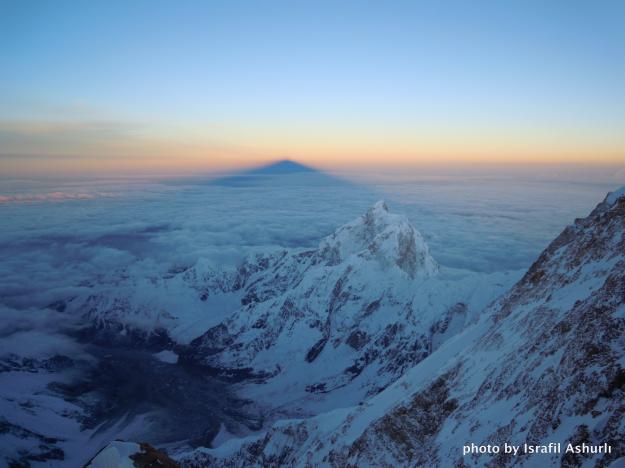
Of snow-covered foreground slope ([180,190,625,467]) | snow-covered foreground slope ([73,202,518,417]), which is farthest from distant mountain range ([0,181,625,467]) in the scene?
snow-covered foreground slope ([73,202,518,417])

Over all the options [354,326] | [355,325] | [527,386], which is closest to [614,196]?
[527,386]

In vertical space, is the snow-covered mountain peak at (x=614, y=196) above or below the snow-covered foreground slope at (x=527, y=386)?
above

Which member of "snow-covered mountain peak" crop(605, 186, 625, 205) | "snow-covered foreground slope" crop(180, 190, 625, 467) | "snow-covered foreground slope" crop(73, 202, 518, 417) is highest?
"snow-covered mountain peak" crop(605, 186, 625, 205)

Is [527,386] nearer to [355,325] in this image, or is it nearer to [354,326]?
[355,325]

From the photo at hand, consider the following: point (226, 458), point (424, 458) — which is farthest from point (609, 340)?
point (226, 458)

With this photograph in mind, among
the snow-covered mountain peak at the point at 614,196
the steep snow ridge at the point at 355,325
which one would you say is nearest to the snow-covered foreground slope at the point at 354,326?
the steep snow ridge at the point at 355,325

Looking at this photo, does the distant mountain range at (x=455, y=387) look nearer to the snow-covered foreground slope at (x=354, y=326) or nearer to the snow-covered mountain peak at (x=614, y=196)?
the snow-covered mountain peak at (x=614, y=196)

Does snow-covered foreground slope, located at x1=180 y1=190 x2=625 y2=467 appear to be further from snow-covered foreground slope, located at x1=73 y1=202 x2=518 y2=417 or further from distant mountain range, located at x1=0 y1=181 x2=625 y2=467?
snow-covered foreground slope, located at x1=73 y1=202 x2=518 y2=417

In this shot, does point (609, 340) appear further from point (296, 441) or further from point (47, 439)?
point (47, 439)
